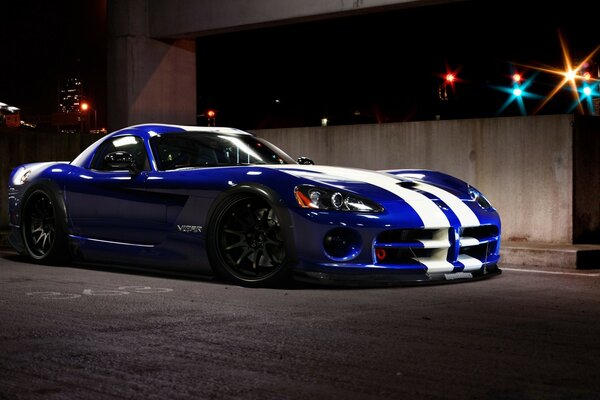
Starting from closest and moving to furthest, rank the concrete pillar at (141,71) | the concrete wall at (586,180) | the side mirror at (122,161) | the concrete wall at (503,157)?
the side mirror at (122,161) < the concrete wall at (586,180) < the concrete wall at (503,157) < the concrete pillar at (141,71)

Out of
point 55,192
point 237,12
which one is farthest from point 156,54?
point 55,192

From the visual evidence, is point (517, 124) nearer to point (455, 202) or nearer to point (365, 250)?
point (455, 202)

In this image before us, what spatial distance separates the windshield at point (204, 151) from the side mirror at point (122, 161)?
0.22m

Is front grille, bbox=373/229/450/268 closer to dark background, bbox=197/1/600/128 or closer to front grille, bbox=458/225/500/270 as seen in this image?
front grille, bbox=458/225/500/270

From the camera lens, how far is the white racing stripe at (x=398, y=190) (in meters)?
7.36

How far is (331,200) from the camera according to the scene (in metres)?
7.23

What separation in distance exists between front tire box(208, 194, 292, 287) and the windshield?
2.87 feet

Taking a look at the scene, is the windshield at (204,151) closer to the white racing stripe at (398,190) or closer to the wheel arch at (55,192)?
the white racing stripe at (398,190)

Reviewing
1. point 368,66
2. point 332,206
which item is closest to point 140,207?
point 332,206

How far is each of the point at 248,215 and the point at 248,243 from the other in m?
0.22

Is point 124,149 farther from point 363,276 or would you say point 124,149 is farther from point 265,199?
point 363,276

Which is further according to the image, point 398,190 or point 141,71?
point 141,71

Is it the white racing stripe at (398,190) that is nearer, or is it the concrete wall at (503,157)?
the white racing stripe at (398,190)

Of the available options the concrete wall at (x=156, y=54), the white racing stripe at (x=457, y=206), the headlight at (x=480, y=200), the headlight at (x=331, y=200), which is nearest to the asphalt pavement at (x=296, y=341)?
the white racing stripe at (x=457, y=206)
